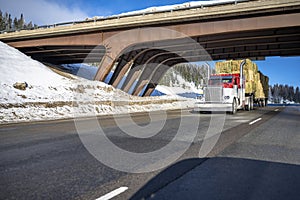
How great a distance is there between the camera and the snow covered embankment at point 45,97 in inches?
540

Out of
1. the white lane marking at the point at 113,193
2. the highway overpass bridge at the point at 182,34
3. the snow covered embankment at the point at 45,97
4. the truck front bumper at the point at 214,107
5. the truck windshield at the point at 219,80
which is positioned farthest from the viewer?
the highway overpass bridge at the point at 182,34

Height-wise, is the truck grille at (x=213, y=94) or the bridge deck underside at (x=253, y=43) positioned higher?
the bridge deck underside at (x=253, y=43)

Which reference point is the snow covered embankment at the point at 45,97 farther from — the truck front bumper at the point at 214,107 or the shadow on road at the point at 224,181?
the shadow on road at the point at 224,181

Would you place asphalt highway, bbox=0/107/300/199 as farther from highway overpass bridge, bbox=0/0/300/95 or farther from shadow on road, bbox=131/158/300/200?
highway overpass bridge, bbox=0/0/300/95

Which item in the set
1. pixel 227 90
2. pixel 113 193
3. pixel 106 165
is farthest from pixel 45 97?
pixel 113 193

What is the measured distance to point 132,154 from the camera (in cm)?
500

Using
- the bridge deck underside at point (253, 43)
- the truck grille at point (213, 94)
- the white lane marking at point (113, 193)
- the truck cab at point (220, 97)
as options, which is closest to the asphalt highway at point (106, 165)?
the white lane marking at point (113, 193)

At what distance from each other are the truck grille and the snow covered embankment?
24.5 feet

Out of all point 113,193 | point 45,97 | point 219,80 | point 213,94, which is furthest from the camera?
point 219,80

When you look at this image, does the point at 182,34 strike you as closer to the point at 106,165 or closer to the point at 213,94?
the point at 213,94

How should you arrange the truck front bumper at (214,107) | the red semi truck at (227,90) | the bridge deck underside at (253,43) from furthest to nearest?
the bridge deck underside at (253,43) → the red semi truck at (227,90) → the truck front bumper at (214,107)

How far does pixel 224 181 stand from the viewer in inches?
135

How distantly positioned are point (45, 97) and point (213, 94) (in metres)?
12.3

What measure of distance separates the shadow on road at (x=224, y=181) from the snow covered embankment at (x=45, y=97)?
11.3m
